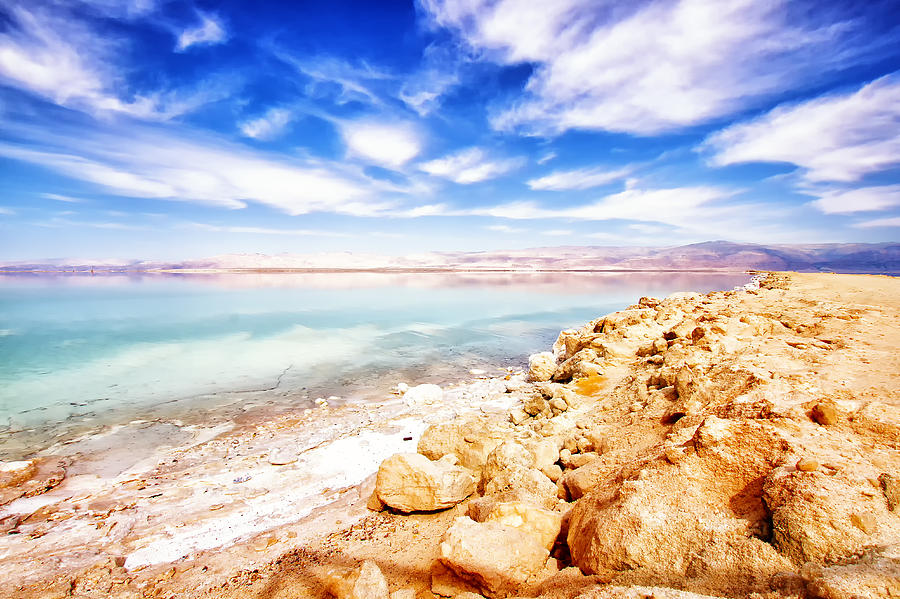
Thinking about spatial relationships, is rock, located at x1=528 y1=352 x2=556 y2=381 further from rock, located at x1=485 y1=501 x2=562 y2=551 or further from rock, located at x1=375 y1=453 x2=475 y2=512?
rock, located at x1=485 y1=501 x2=562 y2=551

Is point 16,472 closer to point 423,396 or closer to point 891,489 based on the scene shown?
point 423,396

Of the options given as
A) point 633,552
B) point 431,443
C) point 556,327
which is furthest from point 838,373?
point 556,327

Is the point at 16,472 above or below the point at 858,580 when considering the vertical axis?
below

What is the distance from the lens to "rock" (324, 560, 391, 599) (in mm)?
2545

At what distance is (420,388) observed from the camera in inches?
354

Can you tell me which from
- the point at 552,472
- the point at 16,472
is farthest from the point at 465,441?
the point at 16,472

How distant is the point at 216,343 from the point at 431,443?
538 inches

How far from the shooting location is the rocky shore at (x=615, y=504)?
2.07 m

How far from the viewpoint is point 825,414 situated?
2924 mm

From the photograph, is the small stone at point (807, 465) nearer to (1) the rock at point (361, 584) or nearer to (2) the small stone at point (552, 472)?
(2) the small stone at point (552, 472)

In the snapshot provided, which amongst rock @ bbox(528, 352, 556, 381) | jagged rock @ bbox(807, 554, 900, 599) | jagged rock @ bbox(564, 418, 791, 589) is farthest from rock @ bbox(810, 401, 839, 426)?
rock @ bbox(528, 352, 556, 381)

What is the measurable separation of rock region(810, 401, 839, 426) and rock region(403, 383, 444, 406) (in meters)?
6.48

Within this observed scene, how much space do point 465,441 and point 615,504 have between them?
7.83ft

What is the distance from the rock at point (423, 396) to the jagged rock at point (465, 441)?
336 cm
